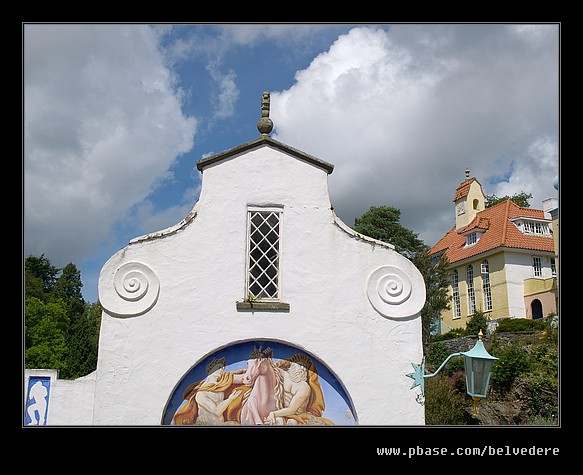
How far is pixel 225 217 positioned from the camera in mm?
10578

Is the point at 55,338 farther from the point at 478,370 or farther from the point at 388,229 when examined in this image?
the point at 478,370

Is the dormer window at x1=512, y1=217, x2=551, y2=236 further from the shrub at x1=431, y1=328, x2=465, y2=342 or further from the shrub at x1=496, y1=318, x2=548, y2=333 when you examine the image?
the shrub at x1=496, y1=318, x2=548, y2=333

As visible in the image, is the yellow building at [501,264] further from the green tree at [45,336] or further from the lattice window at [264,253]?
the lattice window at [264,253]

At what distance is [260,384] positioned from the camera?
10.1 m

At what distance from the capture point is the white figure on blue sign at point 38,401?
11.0 m

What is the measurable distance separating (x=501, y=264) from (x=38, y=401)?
33.8 metres

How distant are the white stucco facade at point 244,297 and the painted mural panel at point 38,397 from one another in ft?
3.45

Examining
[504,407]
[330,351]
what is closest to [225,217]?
[330,351]

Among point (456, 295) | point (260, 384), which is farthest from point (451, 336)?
point (260, 384)

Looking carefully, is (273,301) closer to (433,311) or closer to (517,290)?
(433,311)

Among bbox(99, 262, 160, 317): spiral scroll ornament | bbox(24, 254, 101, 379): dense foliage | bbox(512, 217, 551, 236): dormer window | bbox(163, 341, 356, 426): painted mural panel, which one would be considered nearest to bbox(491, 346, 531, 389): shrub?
bbox(163, 341, 356, 426): painted mural panel

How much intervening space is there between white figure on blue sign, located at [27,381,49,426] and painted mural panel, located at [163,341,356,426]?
2.71 m

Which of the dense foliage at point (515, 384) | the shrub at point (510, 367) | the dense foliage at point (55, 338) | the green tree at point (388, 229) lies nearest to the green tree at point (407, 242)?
the green tree at point (388, 229)

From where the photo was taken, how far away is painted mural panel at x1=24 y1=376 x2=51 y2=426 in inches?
432
